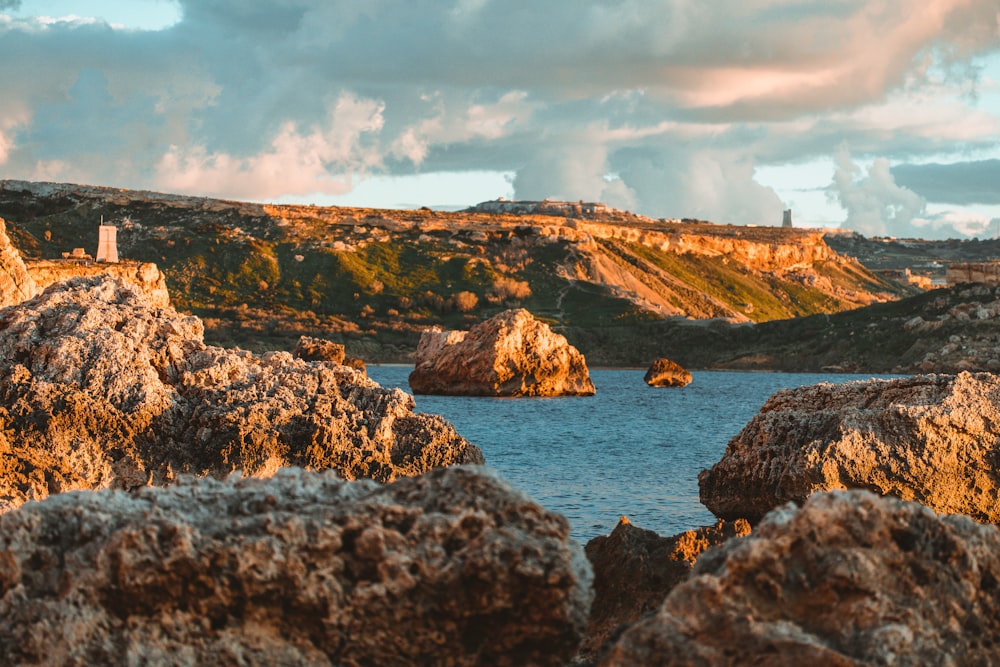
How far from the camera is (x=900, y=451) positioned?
13992 mm

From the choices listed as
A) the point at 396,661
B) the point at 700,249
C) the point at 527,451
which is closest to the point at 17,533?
the point at 396,661

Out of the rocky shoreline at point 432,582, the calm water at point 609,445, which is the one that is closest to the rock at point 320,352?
the calm water at point 609,445

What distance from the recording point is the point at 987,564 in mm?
5891

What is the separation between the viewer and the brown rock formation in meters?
50.8

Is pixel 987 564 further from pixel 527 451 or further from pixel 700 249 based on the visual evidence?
pixel 700 249

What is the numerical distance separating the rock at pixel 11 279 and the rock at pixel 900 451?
64.7 ft

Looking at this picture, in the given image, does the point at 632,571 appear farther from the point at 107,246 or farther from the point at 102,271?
the point at 107,246

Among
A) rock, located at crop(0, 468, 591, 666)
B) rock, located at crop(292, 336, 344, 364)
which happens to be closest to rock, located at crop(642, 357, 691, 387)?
rock, located at crop(292, 336, 344, 364)

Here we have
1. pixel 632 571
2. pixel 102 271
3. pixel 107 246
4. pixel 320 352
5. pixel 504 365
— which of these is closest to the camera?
pixel 632 571

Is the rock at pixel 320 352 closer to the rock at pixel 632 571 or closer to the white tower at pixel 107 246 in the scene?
the white tower at pixel 107 246

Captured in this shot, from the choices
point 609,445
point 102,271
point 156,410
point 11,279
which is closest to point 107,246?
point 102,271

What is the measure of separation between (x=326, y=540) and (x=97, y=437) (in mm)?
8789

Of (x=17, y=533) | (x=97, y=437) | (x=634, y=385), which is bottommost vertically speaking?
(x=634, y=385)

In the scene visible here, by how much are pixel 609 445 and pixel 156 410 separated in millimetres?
24562
